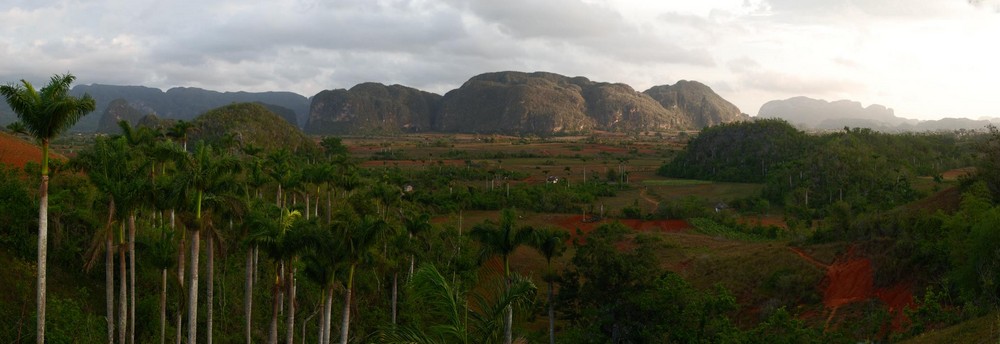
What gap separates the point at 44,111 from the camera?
11695 millimetres

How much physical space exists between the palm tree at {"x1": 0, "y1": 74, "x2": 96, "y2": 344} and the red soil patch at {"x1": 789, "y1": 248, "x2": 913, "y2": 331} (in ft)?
76.7

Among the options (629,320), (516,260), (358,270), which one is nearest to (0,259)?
(358,270)

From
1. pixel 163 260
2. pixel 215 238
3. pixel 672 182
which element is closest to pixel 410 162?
pixel 672 182

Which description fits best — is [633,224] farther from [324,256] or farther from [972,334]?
[972,334]

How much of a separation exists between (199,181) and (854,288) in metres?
24.1

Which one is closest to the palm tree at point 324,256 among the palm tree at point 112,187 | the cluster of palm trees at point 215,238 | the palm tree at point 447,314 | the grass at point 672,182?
the cluster of palm trees at point 215,238

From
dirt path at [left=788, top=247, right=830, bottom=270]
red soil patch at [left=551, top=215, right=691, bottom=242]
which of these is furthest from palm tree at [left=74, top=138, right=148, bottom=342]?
Result: red soil patch at [left=551, top=215, right=691, bottom=242]

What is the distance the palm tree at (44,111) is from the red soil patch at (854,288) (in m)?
23.4

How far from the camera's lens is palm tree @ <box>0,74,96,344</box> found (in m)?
11.6

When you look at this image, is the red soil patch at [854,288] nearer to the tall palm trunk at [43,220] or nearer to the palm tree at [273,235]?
the palm tree at [273,235]

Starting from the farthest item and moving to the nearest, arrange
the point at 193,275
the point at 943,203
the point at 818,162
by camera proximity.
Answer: the point at 818,162 → the point at 943,203 → the point at 193,275

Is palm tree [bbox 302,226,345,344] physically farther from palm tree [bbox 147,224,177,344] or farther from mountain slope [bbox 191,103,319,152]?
mountain slope [bbox 191,103,319,152]

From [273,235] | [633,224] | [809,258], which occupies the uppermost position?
[273,235]

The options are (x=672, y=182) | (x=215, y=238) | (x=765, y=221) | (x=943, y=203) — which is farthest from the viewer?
(x=672, y=182)
